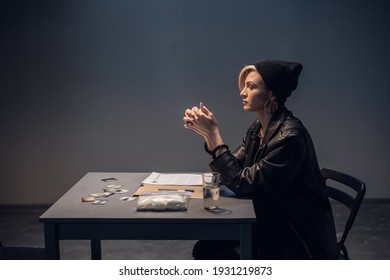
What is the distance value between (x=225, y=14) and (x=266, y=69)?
227 centimetres

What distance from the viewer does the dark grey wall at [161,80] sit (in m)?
4.20

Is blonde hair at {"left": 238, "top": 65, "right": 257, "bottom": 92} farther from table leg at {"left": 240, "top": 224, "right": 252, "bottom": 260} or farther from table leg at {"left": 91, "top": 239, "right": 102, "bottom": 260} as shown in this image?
table leg at {"left": 91, "top": 239, "right": 102, "bottom": 260}

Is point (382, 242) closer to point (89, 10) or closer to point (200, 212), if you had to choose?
point (200, 212)

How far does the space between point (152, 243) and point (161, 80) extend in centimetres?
143

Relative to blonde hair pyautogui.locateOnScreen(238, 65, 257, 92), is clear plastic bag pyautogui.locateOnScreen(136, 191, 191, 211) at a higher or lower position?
lower

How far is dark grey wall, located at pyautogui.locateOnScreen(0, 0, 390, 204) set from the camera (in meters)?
4.20

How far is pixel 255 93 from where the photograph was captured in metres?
2.07

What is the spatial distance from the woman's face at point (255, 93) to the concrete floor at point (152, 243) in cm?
149

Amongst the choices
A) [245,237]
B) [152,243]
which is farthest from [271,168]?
[152,243]

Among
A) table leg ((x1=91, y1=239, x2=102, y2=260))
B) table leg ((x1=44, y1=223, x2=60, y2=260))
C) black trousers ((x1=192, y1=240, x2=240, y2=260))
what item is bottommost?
table leg ((x1=91, y1=239, x2=102, y2=260))

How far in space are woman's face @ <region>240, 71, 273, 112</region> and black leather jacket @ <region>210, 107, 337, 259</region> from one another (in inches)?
5.1

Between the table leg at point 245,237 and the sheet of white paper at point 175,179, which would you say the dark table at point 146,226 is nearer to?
the table leg at point 245,237

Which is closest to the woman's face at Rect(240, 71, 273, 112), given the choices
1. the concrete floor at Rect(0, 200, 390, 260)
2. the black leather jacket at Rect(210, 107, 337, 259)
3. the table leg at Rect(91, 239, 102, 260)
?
→ the black leather jacket at Rect(210, 107, 337, 259)

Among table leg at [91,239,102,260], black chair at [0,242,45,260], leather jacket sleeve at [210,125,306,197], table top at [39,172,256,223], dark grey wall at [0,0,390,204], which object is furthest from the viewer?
dark grey wall at [0,0,390,204]
